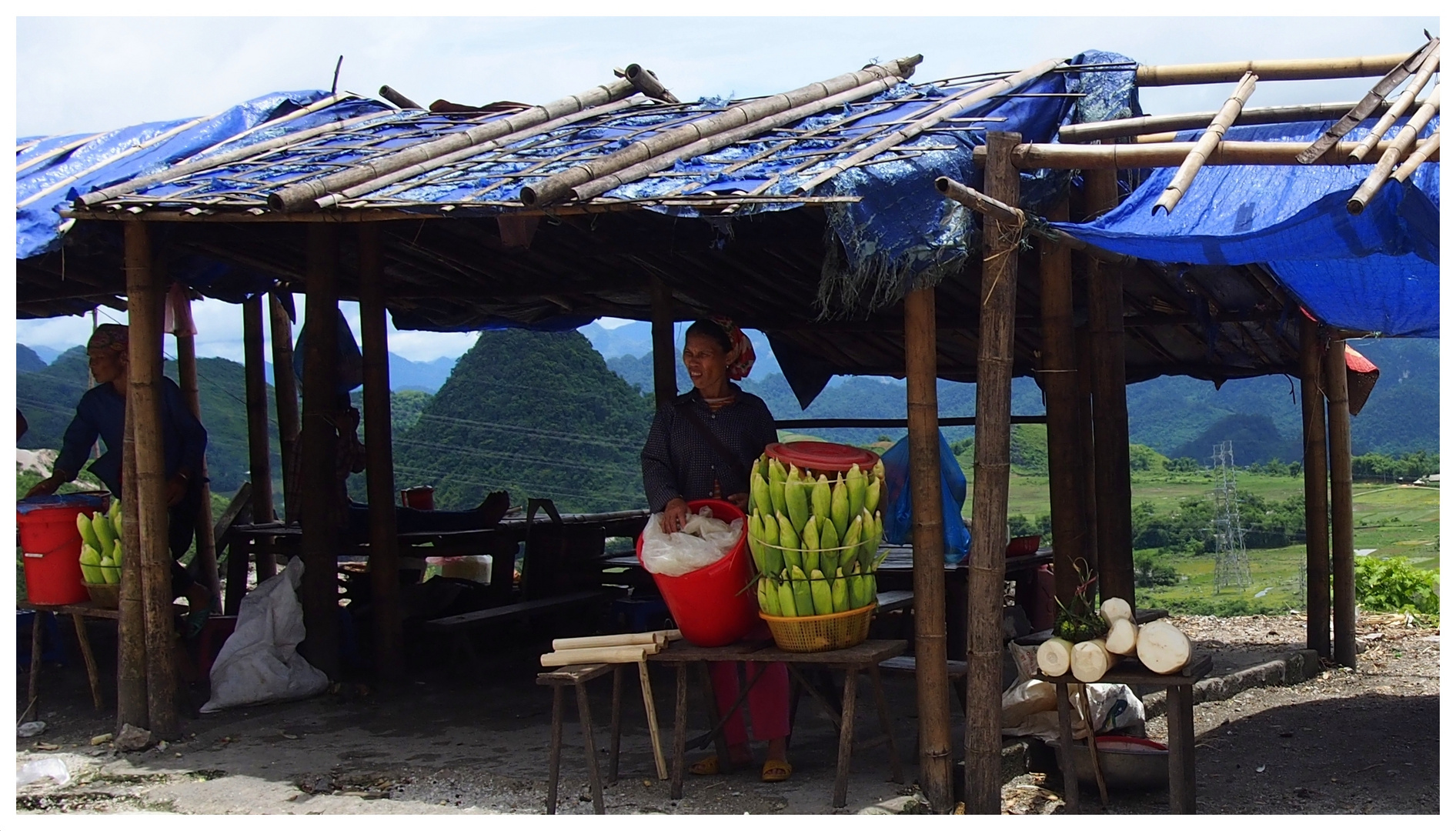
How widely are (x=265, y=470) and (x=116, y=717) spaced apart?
3.84 m

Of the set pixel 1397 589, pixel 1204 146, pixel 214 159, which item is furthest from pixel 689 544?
pixel 1397 589

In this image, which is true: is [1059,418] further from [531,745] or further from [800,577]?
[531,745]

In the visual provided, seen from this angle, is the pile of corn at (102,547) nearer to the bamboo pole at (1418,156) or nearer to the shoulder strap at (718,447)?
the shoulder strap at (718,447)

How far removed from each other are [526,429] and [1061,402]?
11.2m

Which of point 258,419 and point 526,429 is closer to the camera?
point 258,419

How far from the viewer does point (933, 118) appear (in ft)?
18.7

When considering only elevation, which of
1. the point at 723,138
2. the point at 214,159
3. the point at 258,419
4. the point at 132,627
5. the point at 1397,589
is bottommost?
the point at 1397,589

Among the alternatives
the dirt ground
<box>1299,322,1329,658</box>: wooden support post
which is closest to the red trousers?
the dirt ground

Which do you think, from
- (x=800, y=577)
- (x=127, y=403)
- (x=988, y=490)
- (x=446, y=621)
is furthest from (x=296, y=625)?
(x=988, y=490)

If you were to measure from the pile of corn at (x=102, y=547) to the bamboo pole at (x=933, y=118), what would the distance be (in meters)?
3.95

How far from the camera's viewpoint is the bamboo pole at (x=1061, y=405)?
235 inches

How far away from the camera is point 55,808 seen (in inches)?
206

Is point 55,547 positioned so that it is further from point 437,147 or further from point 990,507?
point 990,507

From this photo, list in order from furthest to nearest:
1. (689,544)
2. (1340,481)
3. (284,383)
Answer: (284,383) < (1340,481) < (689,544)
